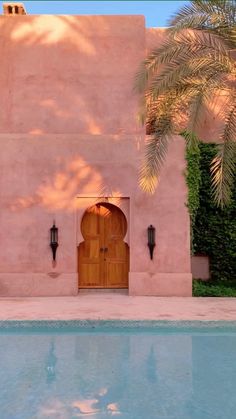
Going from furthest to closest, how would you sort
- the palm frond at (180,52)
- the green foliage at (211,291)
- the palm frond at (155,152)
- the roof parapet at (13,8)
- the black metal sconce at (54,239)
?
1. the roof parapet at (13,8)
2. the green foliage at (211,291)
3. the black metal sconce at (54,239)
4. the palm frond at (155,152)
5. the palm frond at (180,52)

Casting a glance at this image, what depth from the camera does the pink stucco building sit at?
39.4 ft

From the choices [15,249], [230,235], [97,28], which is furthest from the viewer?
[230,235]

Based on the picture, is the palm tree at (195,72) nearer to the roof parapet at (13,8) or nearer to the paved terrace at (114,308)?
the paved terrace at (114,308)

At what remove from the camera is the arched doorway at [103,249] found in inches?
493

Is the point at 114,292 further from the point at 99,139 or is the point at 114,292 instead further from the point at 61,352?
the point at 61,352

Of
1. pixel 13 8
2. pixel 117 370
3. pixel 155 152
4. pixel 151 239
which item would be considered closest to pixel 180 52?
pixel 155 152

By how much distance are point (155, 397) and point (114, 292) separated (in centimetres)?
718

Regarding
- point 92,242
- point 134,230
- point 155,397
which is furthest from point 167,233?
point 155,397

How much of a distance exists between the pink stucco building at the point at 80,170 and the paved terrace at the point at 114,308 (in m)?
0.69

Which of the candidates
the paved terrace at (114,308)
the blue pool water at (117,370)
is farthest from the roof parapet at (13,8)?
the blue pool water at (117,370)

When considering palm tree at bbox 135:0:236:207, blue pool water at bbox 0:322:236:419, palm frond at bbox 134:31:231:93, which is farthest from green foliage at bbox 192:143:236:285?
blue pool water at bbox 0:322:236:419

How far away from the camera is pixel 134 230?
39.8 ft

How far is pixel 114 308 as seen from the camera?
9.89 metres

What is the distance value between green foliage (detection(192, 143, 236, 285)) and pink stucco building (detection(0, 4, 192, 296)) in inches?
80.9
